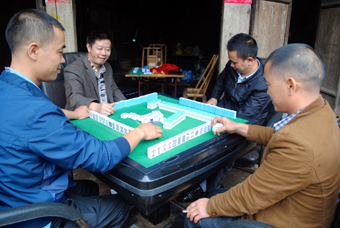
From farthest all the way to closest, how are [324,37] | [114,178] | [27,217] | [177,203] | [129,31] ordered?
[129,31]
[324,37]
[177,203]
[114,178]
[27,217]

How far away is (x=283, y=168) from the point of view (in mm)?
1020

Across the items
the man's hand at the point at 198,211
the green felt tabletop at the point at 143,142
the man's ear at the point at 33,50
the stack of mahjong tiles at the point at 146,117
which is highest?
the man's ear at the point at 33,50

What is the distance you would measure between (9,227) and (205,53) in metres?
9.28

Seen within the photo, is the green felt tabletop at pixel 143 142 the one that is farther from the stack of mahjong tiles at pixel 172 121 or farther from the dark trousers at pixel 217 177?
the dark trousers at pixel 217 177

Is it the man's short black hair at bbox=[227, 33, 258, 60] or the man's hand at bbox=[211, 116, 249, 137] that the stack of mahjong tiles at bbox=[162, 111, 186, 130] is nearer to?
the man's hand at bbox=[211, 116, 249, 137]

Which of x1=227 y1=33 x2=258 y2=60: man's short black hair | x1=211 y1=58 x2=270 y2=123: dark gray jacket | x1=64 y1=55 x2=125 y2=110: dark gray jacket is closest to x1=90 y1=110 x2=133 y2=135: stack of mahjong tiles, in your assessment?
x1=64 y1=55 x2=125 y2=110: dark gray jacket

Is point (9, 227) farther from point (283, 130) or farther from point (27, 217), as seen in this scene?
point (283, 130)

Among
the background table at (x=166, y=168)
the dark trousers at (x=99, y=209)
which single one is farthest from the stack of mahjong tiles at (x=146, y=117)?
the dark trousers at (x=99, y=209)

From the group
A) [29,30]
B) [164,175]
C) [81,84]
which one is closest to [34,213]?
[164,175]

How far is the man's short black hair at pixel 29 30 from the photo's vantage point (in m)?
1.23

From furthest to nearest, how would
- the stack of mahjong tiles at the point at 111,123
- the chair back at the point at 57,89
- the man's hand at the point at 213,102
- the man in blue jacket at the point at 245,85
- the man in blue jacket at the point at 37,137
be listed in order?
the man's hand at the point at 213,102 < the chair back at the point at 57,89 < the man in blue jacket at the point at 245,85 < the stack of mahjong tiles at the point at 111,123 < the man in blue jacket at the point at 37,137

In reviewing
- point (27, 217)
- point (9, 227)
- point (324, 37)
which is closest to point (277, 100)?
point (27, 217)

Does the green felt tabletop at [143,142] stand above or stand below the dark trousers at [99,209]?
above

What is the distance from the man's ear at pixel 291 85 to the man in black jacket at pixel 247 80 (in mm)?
1233
